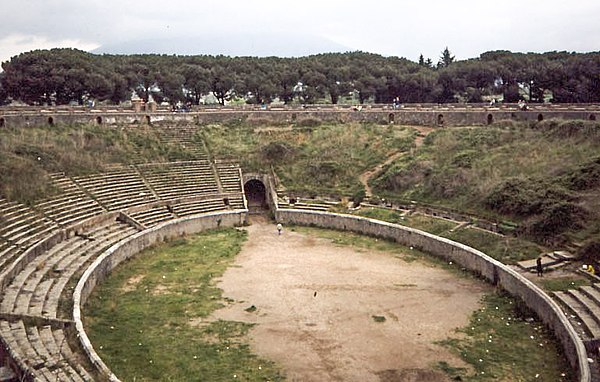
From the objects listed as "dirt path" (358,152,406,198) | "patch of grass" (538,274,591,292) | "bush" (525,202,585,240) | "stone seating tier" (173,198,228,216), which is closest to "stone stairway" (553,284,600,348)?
"patch of grass" (538,274,591,292)

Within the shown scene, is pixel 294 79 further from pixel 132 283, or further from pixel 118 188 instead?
pixel 132 283

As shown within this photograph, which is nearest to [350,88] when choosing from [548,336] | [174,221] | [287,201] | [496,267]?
[287,201]

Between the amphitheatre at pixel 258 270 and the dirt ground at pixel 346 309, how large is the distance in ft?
0.23

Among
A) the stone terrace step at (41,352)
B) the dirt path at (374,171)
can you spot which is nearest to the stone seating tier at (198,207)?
the dirt path at (374,171)

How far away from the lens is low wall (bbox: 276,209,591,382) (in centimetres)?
1835

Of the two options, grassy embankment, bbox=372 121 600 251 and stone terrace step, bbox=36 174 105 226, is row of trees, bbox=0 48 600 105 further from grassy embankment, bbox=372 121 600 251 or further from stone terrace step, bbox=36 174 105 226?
stone terrace step, bbox=36 174 105 226

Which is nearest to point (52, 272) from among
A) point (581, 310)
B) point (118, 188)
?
point (118, 188)

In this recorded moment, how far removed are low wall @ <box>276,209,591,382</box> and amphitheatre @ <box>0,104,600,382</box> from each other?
0.07 metres

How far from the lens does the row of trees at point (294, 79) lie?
55.1m

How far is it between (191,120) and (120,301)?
92.1 feet

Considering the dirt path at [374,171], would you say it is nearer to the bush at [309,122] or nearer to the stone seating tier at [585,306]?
the bush at [309,122]

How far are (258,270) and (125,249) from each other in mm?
6777

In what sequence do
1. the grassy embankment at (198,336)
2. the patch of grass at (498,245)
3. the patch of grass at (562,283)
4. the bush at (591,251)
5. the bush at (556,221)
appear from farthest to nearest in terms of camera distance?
the bush at (556,221) < the patch of grass at (498,245) < the bush at (591,251) < the patch of grass at (562,283) < the grassy embankment at (198,336)

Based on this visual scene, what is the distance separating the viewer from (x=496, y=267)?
2519 centimetres
